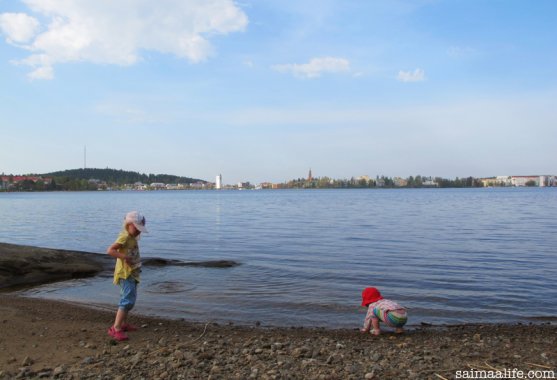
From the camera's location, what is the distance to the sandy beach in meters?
6.23

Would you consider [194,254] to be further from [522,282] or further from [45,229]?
[45,229]

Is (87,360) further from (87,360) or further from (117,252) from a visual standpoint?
(117,252)

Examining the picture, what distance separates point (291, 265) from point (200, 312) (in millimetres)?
7473

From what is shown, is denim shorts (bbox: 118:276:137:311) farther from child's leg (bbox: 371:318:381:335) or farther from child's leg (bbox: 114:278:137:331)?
child's leg (bbox: 371:318:381:335)

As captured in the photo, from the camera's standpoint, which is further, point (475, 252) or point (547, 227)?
point (547, 227)

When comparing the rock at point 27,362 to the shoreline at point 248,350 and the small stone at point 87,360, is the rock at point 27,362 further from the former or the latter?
the small stone at point 87,360

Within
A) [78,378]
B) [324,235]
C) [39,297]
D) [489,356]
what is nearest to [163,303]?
[39,297]

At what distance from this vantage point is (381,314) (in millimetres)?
8641

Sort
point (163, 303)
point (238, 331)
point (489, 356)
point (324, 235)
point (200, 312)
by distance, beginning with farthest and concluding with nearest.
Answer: point (324, 235), point (163, 303), point (200, 312), point (238, 331), point (489, 356)

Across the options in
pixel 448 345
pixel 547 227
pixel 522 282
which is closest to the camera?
pixel 448 345

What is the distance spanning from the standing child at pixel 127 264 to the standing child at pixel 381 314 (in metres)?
4.39

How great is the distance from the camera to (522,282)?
572 inches

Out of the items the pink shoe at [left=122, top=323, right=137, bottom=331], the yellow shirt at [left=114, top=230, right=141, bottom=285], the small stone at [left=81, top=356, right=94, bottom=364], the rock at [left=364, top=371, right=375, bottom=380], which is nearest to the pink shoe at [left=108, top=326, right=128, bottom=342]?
the pink shoe at [left=122, top=323, right=137, bottom=331]

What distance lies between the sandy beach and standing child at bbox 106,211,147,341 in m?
0.32
